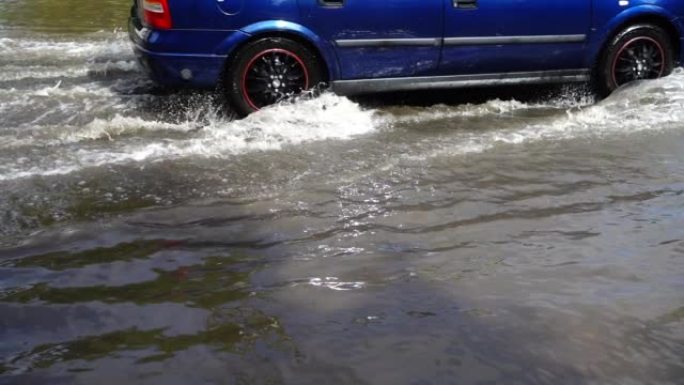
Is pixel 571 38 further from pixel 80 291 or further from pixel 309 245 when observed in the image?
pixel 80 291

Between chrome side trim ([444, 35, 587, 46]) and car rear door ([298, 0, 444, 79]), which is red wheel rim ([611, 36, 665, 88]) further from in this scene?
car rear door ([298, 0, 444, 79])

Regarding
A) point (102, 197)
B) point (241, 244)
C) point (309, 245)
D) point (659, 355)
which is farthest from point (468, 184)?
point (102, 197)

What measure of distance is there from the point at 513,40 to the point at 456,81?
1.89 feet

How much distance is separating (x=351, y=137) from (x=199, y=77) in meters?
1.30

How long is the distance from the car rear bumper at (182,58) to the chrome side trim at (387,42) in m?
0.95

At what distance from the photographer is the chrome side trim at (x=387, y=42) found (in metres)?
5.72

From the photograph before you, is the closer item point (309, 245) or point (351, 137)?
point (309, 245)

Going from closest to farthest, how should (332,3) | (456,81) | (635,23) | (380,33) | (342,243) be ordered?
(342,243) → (332,3) → (380,33) → (456,81) → (635,23)

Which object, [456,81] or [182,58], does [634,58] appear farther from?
[182,58]

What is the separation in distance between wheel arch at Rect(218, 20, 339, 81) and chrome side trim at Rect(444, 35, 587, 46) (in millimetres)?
1002

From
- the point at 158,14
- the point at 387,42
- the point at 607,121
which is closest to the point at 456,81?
the point at 387,42

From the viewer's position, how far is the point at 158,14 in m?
5.44

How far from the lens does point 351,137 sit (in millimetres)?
5383

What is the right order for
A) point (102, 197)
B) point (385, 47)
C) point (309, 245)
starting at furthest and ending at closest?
point (385, 47) → point (102, 197) → point (309, 245)
